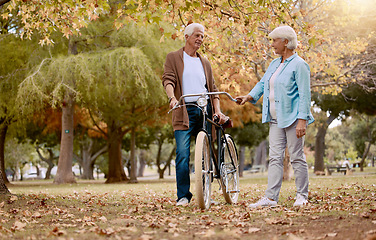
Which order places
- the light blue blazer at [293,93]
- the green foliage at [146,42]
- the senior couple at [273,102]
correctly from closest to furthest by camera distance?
the light blue blazer at [293,93], the senior couple at [273,102], the green foliage at [146,42]

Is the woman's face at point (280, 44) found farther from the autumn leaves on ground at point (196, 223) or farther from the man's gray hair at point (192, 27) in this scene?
the autumn leaves on ground at point (196, 223)

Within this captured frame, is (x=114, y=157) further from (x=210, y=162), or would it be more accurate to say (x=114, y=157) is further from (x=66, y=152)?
(x=210, y=162)

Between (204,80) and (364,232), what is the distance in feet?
10.2

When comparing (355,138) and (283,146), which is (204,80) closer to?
(283,146)

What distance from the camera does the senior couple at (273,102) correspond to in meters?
5.35

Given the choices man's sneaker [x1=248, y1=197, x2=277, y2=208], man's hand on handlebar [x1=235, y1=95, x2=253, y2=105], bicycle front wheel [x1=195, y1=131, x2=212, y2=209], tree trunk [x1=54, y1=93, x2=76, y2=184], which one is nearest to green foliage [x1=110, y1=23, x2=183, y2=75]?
tree trunk [x1=54, y1=93, x2=76, y2=184]

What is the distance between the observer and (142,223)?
4.37 metres

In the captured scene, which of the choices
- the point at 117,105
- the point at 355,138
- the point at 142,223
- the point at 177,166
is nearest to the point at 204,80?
the point at 177,166

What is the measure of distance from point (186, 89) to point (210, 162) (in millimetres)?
1041

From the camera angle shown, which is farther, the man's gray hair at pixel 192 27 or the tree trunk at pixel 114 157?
the tree trunk at pixel 114 157

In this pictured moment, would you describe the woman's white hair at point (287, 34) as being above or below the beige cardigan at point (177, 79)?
above

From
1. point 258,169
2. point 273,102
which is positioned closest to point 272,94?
point 273,102

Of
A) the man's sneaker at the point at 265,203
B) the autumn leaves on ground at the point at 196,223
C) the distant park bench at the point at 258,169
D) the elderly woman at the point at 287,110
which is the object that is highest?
the elderly woman at the point at 287,110

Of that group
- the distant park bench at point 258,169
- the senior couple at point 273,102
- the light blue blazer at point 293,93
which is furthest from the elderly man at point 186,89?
the distant park bench at point 258,169
